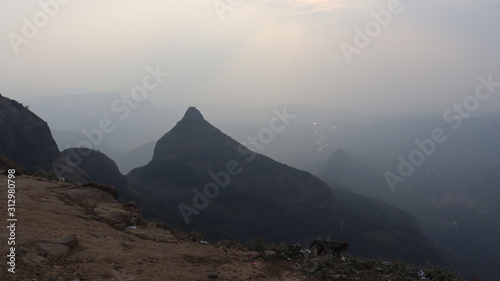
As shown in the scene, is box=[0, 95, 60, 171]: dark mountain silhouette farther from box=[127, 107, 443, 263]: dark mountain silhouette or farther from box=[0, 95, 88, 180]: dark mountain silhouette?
box=[127, 107, 443, 263]: dark mountain silhouette

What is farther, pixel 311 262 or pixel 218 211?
pixel 218 211

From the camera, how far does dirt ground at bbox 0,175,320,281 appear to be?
23.4 ft

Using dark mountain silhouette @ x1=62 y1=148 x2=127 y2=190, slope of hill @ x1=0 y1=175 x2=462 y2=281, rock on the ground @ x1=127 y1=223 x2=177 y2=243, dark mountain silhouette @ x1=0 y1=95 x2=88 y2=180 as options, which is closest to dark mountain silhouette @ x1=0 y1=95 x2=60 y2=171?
dark mountain silhouette @ x1=0 y1=95 x2=88 y2=180

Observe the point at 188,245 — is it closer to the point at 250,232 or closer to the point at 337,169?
the point at 250,232

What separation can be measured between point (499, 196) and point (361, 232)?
4397 inches

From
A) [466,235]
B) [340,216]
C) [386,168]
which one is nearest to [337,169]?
[386,168]

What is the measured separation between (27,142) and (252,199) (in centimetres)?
4314

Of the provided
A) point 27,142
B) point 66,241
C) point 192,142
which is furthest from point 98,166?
point 66,241

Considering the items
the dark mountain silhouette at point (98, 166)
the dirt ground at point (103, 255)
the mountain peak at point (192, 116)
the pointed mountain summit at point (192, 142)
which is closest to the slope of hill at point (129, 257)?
the dirt ground at point (103, 255)

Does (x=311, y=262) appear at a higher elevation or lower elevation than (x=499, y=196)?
higher

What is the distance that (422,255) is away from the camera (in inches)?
2534

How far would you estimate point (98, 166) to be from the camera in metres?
60.5

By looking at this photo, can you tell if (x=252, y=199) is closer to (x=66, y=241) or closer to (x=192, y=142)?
(x=192, y=142)

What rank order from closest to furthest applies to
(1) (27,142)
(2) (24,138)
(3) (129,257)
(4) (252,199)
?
(3) (129,257) → (2) (24,138) → (1) (27,142) → (4) (252,199)
